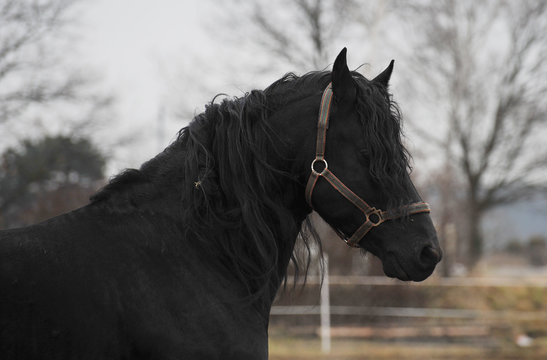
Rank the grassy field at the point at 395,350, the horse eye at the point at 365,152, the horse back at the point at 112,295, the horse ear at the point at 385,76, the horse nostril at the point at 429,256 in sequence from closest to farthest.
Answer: the horse back at the point at 112,295, the horse nostril at the point at 429,256, the horse eye at the point at 365,152, the horse ear at the point at 385,76, the grassy field at the point at 395,350

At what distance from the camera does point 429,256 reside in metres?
2.41

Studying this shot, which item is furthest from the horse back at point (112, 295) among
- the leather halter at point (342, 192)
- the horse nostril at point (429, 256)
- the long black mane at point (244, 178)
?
the horse nostril at point (429, 256)

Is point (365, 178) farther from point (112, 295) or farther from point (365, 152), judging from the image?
point (112, 295)

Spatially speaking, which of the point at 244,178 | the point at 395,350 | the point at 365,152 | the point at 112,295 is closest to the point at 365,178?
the point at 365,152

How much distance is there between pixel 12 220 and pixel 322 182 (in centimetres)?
1419

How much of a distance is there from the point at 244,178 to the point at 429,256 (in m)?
0.91

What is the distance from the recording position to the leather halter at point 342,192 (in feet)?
8.16

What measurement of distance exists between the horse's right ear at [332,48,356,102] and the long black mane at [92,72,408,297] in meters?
0.05

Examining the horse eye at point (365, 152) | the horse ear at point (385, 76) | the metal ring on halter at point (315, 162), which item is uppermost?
the horse ear at point (385, 76)

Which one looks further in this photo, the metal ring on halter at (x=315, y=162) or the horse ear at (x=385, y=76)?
the horse ear at (x=385, y=76)

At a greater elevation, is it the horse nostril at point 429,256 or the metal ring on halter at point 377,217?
the metal ring on halter at point 377,217

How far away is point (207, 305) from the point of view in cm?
226

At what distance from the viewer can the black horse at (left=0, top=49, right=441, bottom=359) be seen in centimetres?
207

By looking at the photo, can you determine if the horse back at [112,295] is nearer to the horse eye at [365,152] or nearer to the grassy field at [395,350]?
the horse eye at [365,152]
